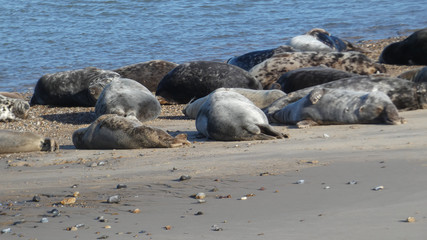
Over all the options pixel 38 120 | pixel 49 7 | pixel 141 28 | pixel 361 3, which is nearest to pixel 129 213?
pixel 38 120

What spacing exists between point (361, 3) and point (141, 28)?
713cm

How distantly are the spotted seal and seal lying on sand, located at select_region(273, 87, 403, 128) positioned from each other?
3513 millimetres

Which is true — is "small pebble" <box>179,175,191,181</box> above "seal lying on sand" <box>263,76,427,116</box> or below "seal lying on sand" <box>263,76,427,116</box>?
above

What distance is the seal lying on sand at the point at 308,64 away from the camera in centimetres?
966

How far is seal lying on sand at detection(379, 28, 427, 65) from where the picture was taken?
10650 millimetres

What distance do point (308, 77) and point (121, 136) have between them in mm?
3218

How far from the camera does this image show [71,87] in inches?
372

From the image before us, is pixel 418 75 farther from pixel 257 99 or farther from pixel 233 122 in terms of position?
pixel 233 122

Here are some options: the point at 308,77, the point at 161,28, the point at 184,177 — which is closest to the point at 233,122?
the point at 184,177

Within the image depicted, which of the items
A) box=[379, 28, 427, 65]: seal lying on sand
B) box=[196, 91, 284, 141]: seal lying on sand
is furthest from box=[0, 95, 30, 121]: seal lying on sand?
box=[379, 28, 427, 65]: seal lying on sand

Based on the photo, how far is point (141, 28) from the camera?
61.1ft

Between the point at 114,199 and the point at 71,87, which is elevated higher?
the point at 114,199

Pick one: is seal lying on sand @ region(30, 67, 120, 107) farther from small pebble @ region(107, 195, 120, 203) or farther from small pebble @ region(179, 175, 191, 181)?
small pebble @ region(107, 195, 120, 203)

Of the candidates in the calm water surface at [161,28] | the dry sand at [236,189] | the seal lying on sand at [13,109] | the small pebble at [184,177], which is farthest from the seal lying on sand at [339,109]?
the calm water surface at [161,28]
